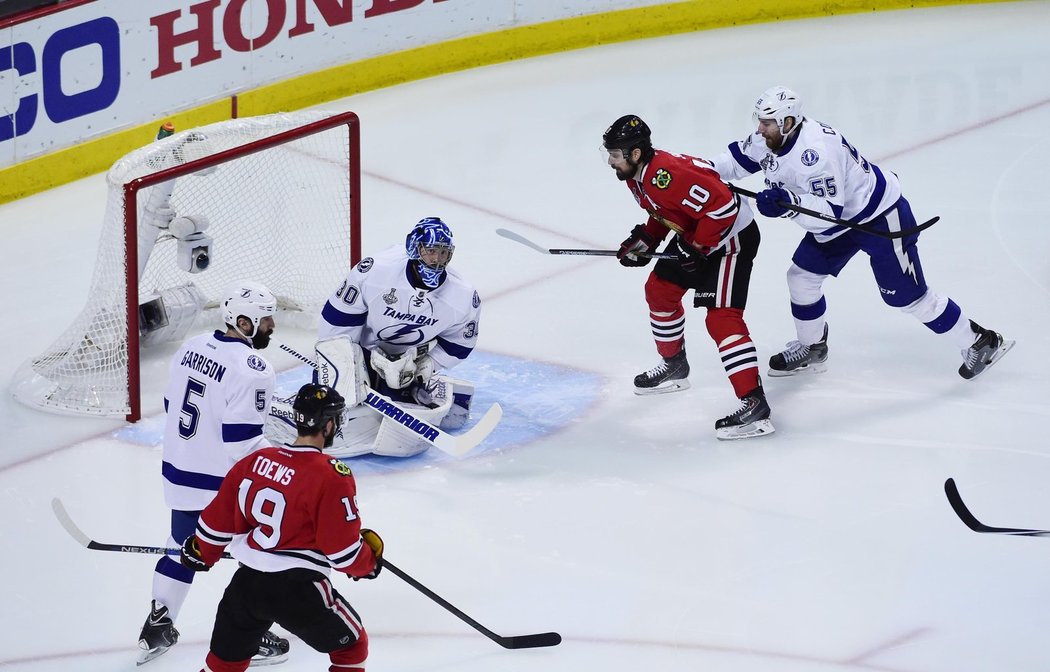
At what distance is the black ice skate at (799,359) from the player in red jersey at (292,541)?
247cm

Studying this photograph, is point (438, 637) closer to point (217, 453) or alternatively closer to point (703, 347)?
point (217, 453)

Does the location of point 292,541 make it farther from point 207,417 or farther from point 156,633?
point 156,633

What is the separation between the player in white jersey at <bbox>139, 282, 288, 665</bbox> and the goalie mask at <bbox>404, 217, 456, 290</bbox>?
34.4 inches

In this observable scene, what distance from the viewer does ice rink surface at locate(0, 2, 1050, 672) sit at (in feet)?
13.9

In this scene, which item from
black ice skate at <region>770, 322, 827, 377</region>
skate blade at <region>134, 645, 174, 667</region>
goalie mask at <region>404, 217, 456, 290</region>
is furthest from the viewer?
black ice skate at <region>770, 322, 827, 377</region>

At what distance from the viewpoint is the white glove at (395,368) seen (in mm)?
5055

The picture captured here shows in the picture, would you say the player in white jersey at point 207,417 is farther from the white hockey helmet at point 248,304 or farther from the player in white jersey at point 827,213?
the player in white jersey at point 827,213

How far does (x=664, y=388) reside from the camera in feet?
18.5

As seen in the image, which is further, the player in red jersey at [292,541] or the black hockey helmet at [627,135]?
the black hockey helmet at [627,135]

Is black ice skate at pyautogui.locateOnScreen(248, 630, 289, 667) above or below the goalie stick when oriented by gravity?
below

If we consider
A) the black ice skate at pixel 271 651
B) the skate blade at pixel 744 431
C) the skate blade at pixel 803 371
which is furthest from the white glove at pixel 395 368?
the skate blade at pixel 803 371

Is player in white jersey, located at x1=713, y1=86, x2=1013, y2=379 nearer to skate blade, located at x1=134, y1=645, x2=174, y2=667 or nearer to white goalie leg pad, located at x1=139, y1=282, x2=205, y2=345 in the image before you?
white goalie leg pad, located at x1=139, y1=282, x2=205, y2=345

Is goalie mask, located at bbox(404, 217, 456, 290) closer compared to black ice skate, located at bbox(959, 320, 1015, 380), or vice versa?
goalie mask, located at bbox(404, 217, 456, 290)

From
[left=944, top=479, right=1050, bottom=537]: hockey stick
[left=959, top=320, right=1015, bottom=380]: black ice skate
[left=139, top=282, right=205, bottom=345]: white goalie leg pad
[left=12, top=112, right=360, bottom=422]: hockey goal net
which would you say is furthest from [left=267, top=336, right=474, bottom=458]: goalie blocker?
[left=959, top=320, right=1015, bottom=380]: black ice skate
